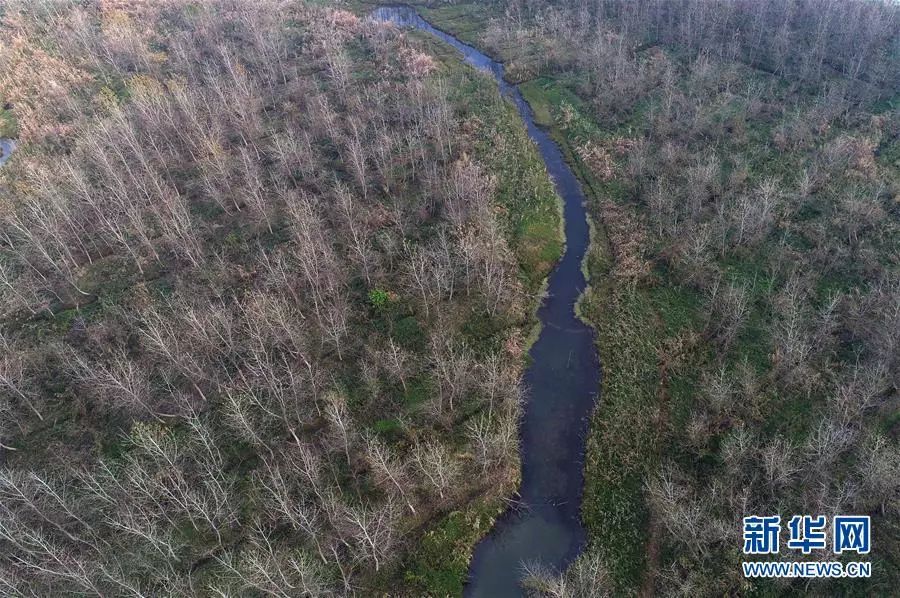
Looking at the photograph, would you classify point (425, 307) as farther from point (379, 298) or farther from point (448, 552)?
point (448, 552)

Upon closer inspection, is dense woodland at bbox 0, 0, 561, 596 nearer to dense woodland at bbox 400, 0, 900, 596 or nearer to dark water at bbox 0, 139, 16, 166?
dark water at bbox 0, 139, 16, 166

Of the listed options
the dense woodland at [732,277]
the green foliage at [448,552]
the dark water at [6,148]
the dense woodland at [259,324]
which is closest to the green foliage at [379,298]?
the dense woodland at [259,324]

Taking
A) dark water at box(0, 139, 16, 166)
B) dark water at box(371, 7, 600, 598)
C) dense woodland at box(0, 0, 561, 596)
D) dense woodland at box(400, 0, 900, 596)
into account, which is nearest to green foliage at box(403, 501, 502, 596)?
dense woodland at box(0, 0, 561, 596)

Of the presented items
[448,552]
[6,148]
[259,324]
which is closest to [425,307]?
[259,324]

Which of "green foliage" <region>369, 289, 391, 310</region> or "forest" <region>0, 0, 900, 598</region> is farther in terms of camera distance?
"green foliage" <region>369, 289, 391, 310</region>

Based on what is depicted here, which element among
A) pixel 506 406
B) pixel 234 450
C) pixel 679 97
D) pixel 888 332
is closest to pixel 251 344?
pixel 234 450

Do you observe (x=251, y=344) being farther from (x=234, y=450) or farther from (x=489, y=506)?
(x=489, y=506)
